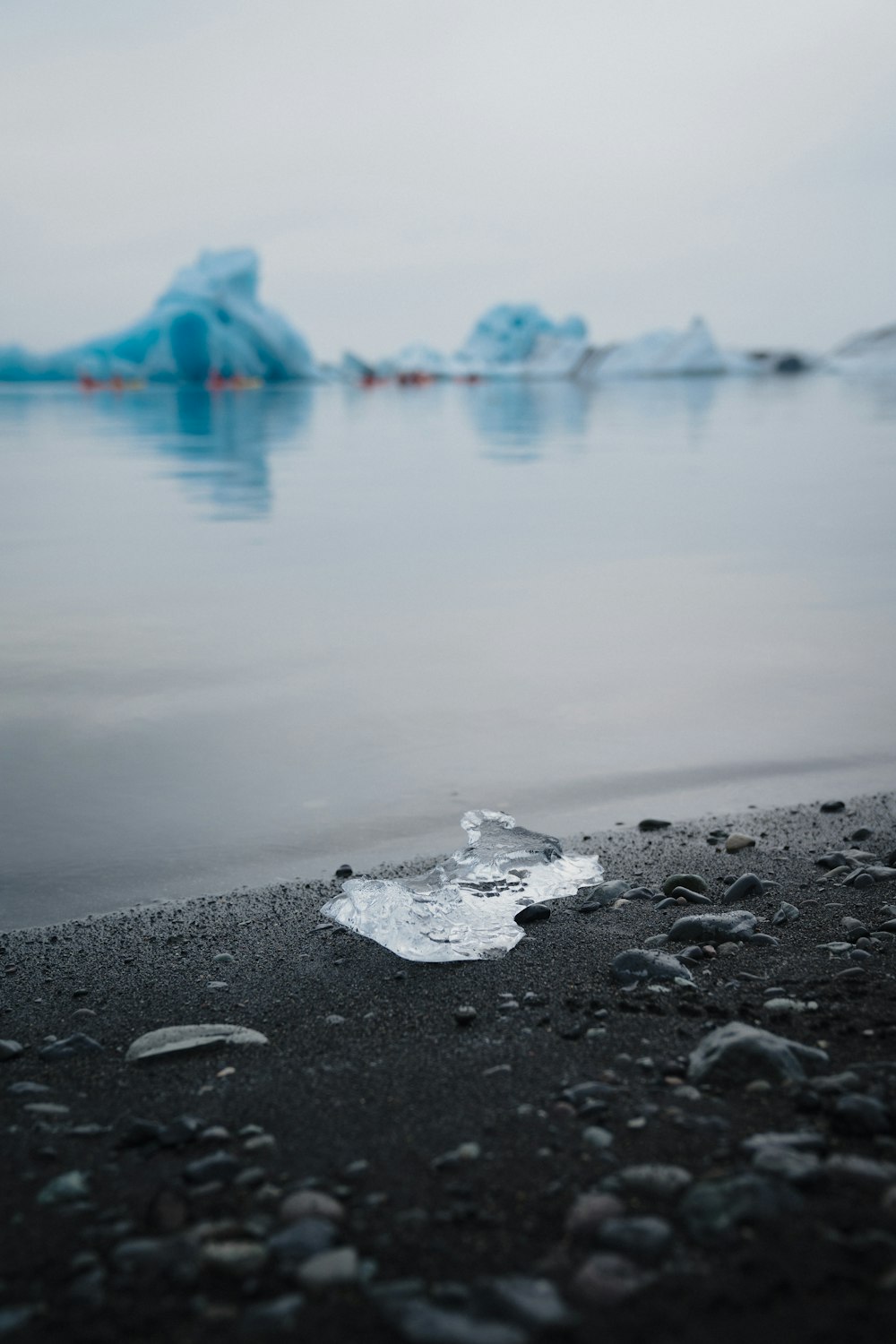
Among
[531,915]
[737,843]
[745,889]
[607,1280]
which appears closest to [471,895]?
[531,915]

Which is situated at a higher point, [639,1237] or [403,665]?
[403,665]

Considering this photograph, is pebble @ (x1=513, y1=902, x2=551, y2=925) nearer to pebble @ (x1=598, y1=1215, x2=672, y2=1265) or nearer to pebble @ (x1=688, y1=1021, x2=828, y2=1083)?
pebble @ (x1=688, y1=1021, x2=828, y2=1083)

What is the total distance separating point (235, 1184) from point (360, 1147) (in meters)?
0.22

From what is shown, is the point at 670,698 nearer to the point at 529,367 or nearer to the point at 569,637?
the point at 569,637

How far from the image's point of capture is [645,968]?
100 inches

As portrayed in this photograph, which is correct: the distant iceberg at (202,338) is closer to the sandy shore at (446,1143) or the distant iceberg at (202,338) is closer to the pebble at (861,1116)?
the sandy shore at (446,1143)

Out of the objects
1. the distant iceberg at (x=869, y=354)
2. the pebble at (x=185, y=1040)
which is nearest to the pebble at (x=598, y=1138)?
the pebble at (x=185, y=1040)

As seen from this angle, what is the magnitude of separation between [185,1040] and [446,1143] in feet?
2.33

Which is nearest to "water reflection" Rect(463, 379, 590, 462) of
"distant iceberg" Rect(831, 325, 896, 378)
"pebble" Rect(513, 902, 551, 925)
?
"pebble" Rect(513, 902, 551, 925)

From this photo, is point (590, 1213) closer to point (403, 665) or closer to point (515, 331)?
point (403, 665)

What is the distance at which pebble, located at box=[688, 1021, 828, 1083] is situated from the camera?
2.02m

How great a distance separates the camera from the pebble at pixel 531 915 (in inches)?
117

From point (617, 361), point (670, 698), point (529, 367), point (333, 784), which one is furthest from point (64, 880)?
point (529, 367)

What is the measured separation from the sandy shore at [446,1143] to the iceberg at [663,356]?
69439mm
